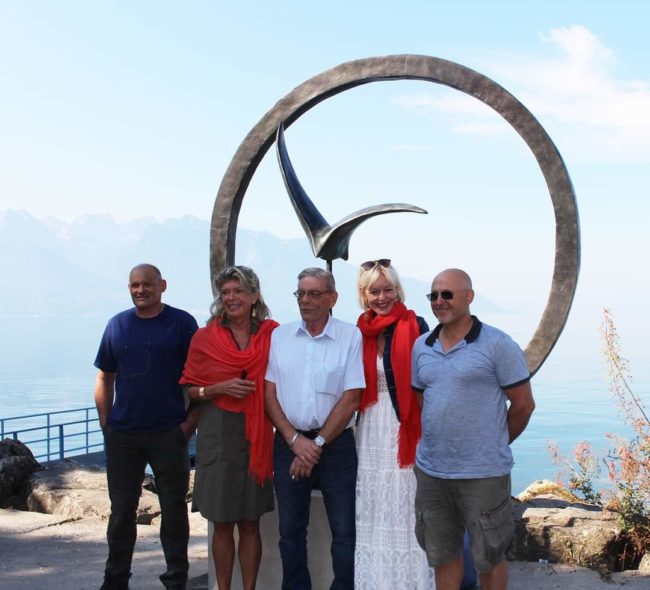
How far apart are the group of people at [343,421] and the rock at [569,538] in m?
1.68

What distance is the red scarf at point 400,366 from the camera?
326 cm

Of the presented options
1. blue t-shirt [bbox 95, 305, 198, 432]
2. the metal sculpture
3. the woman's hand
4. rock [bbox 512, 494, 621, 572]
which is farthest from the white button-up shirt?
rock [bbox 512, 494, 621, 572]

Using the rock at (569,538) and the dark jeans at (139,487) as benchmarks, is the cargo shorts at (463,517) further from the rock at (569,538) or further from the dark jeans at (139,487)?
the rock at (569,538)

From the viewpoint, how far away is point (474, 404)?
2.86 meters

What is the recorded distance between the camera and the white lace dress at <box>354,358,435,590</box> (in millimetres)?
3350

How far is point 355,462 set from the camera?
130 inches

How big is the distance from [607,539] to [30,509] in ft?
14.9

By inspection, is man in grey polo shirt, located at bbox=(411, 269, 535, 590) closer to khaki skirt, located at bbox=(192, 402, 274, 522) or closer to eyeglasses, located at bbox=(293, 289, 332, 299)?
eyeglasses, located at bbox=(293, 289, 332, 299)

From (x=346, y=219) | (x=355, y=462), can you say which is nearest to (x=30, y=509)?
(x=346, y=219)

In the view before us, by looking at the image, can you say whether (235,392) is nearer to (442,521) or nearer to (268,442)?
(268,442)

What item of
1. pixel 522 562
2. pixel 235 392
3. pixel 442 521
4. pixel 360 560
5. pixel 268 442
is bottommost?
pixel 522 562

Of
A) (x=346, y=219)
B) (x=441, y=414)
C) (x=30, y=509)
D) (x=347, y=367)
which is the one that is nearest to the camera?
(x=441, y=414)

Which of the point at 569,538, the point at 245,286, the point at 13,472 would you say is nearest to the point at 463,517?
the point at 245,286

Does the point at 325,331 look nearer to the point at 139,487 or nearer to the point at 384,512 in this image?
the point at 384,512
